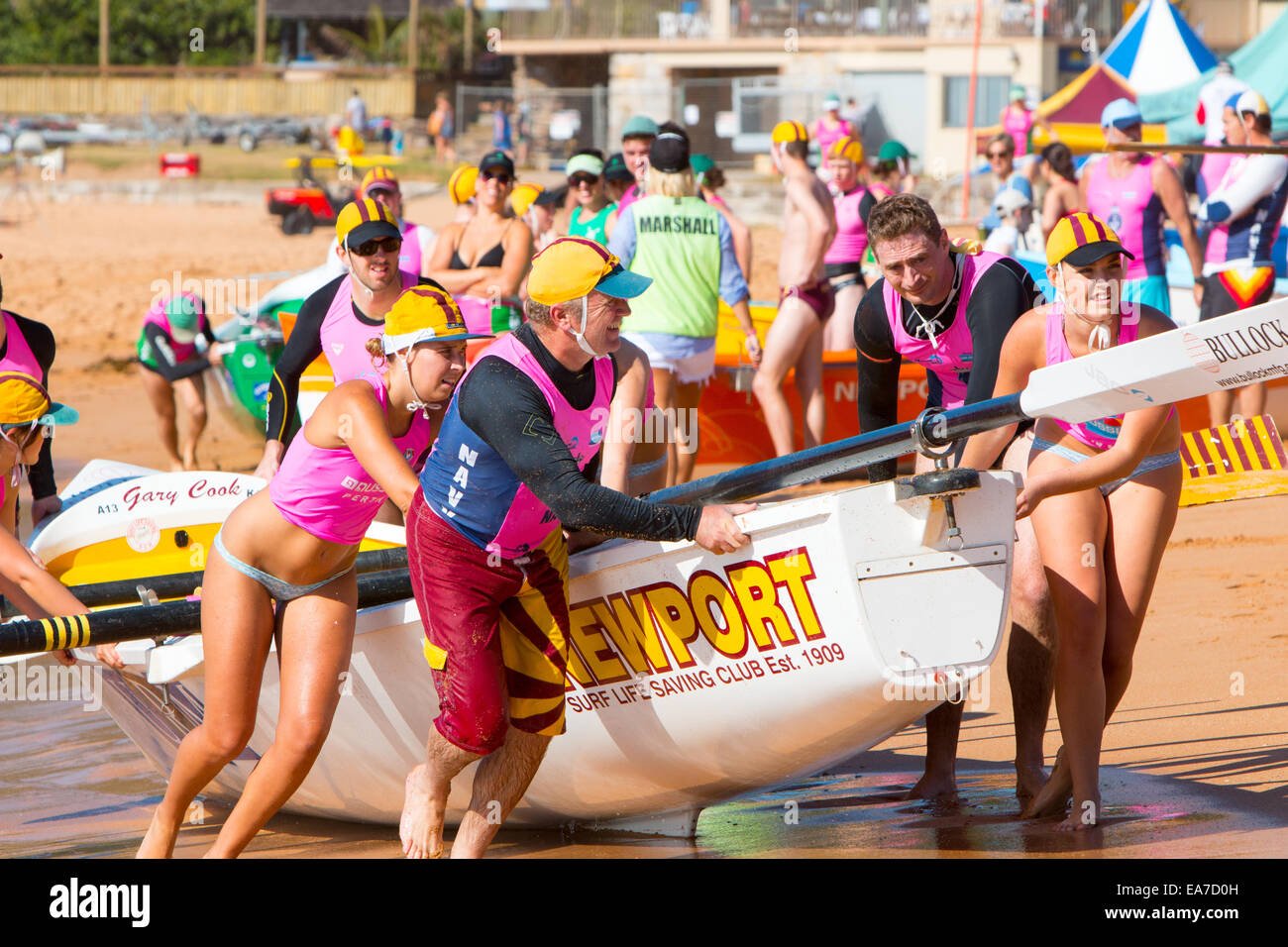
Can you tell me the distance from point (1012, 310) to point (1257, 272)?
15.8 feet

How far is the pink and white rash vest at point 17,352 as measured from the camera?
204 inches

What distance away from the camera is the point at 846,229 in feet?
30.3

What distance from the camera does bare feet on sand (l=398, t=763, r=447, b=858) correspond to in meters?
3.96

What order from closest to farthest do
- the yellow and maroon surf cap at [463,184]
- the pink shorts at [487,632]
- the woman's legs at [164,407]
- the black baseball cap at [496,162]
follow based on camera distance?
1. the pink shorts at [487,632]
2. the black baseball cap at [496,162]
3. the yellow and maroon surf cap at [463,184]
4. the woman's legs at [164,407]

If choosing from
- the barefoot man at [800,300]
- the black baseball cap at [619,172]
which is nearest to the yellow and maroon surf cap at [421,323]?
the barefoot man at [800,300]

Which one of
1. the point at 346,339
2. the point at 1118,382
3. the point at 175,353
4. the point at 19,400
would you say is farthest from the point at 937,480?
the point at 175,353

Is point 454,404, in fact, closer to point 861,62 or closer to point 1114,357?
point 1114,357

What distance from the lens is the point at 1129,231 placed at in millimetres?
8367

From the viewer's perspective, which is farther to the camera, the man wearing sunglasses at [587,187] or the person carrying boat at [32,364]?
the man wearing sunglasses at [587,187]

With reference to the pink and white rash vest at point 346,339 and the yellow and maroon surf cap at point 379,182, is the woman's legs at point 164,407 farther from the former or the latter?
the pink and white rash vest at point 346,339

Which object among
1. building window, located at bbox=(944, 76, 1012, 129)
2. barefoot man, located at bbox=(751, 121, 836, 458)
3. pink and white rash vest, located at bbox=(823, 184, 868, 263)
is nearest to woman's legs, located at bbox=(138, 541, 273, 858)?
barefoot man, located at bbox=(751, 121, 836, 458)

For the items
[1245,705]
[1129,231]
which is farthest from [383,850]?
[1129,231]

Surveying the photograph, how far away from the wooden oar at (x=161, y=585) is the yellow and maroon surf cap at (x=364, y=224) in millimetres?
1168

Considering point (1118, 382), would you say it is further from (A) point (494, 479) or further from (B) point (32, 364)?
(B) point (32, 364)
